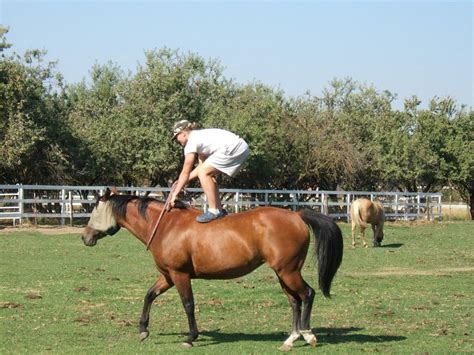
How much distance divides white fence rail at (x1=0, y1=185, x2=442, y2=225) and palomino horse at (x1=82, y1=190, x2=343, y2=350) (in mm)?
19809

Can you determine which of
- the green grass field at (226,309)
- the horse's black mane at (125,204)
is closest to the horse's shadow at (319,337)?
the green grass field at (226,309)

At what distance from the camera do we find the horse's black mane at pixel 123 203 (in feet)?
35.1

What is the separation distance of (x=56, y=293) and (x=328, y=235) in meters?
5.83

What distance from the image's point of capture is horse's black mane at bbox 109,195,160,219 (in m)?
10.7

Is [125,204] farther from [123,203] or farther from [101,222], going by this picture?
[101,222]

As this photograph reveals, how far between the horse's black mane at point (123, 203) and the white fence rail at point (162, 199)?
62.2 ft

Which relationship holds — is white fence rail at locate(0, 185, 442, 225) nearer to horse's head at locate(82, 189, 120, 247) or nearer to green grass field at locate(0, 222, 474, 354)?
green grass field at locate(0, 222, 474, 354)

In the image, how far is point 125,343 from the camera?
32.5ft

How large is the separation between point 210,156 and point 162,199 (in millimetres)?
26523

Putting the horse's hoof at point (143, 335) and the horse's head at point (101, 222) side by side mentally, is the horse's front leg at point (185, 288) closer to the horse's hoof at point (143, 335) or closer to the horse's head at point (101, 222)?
the horse's hoof at point (143, 335)

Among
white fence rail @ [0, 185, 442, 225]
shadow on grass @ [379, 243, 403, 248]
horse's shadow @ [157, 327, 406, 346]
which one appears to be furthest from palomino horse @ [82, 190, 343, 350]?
white fence rail @ [0, 185, 442, 225]

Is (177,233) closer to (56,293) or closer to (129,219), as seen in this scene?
(129,219)

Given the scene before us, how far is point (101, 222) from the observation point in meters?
10.9

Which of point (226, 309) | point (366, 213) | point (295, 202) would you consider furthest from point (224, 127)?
point (226, 309)
